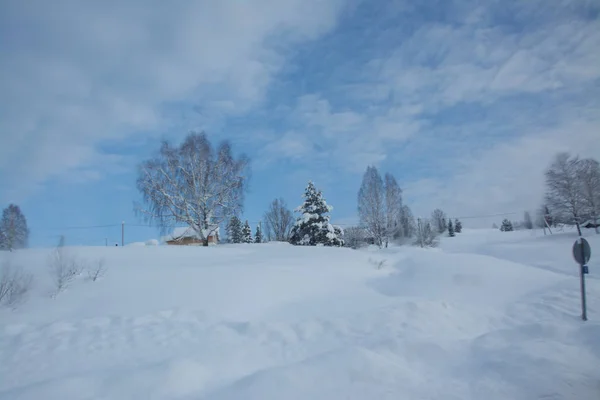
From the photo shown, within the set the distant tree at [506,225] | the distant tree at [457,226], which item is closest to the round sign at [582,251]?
the distant tree at [457,226]

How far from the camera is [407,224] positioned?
42.9 metres

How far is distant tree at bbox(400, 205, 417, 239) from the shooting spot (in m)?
39.6

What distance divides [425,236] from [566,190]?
15092 millimetres

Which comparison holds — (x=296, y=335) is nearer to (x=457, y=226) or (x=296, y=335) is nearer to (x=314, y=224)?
(x=314, y=224)

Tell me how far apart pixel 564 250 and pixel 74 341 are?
101 feet

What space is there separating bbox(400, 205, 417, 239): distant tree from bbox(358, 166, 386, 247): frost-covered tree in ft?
14.1

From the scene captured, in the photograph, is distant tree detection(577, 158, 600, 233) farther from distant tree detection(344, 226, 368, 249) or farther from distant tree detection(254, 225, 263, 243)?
distant tree detection(254, 225, 263, 243)

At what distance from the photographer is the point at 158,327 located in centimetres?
750

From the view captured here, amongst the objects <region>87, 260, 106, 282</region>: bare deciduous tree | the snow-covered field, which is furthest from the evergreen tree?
<region>87, 260, 106, 282</region>: bare deciduous tree

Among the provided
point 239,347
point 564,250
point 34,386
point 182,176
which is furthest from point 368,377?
point 564,250

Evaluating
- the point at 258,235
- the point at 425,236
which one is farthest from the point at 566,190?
the point at 258,235

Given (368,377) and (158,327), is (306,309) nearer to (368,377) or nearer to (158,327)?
(158,327)

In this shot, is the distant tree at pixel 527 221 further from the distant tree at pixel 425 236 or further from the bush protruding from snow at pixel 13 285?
the bush protruding from snow at pixel 13 285

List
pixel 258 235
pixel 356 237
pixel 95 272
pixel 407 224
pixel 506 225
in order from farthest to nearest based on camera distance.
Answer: pixel 506 225
pixel 258 235
pixel 407 224
pixel 356 237
pixel 95 272
